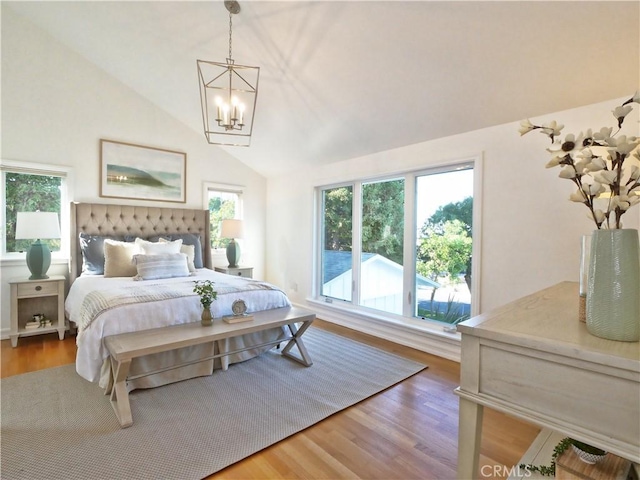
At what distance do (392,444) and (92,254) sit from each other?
373 centimetres

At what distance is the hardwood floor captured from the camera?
1.65 m

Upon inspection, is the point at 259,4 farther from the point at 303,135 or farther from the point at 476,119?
the point at 476,119

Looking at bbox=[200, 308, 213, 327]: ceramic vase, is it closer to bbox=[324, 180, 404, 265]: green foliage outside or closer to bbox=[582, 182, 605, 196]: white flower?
bbox=[324, 180, 404, 265]: green foliage outside

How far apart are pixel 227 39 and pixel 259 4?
0.60 m

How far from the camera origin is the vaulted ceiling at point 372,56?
2.09m

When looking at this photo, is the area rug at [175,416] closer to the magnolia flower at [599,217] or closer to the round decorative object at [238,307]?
the round decorative object at [238,307]

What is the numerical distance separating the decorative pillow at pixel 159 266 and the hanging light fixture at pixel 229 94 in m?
1.35

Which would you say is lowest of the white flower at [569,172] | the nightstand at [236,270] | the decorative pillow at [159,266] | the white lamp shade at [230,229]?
the nightstand at [236,270]

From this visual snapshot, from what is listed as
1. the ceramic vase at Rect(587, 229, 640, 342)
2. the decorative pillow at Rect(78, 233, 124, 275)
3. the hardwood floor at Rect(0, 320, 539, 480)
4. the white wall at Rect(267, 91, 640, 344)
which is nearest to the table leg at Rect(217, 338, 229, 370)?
the hardwood floor at Rect(0, 320, 539, 480)

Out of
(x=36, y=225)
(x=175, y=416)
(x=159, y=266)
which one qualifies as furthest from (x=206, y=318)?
(x=36, y=225)

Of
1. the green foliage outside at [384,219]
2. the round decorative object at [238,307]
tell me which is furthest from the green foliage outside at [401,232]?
the round decorative object at [238,307]

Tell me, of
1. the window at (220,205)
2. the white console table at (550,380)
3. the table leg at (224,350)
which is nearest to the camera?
the white console table at (550,380)

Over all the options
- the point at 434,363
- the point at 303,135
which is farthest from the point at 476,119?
the point at 434,363

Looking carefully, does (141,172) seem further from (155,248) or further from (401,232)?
(401,232)
